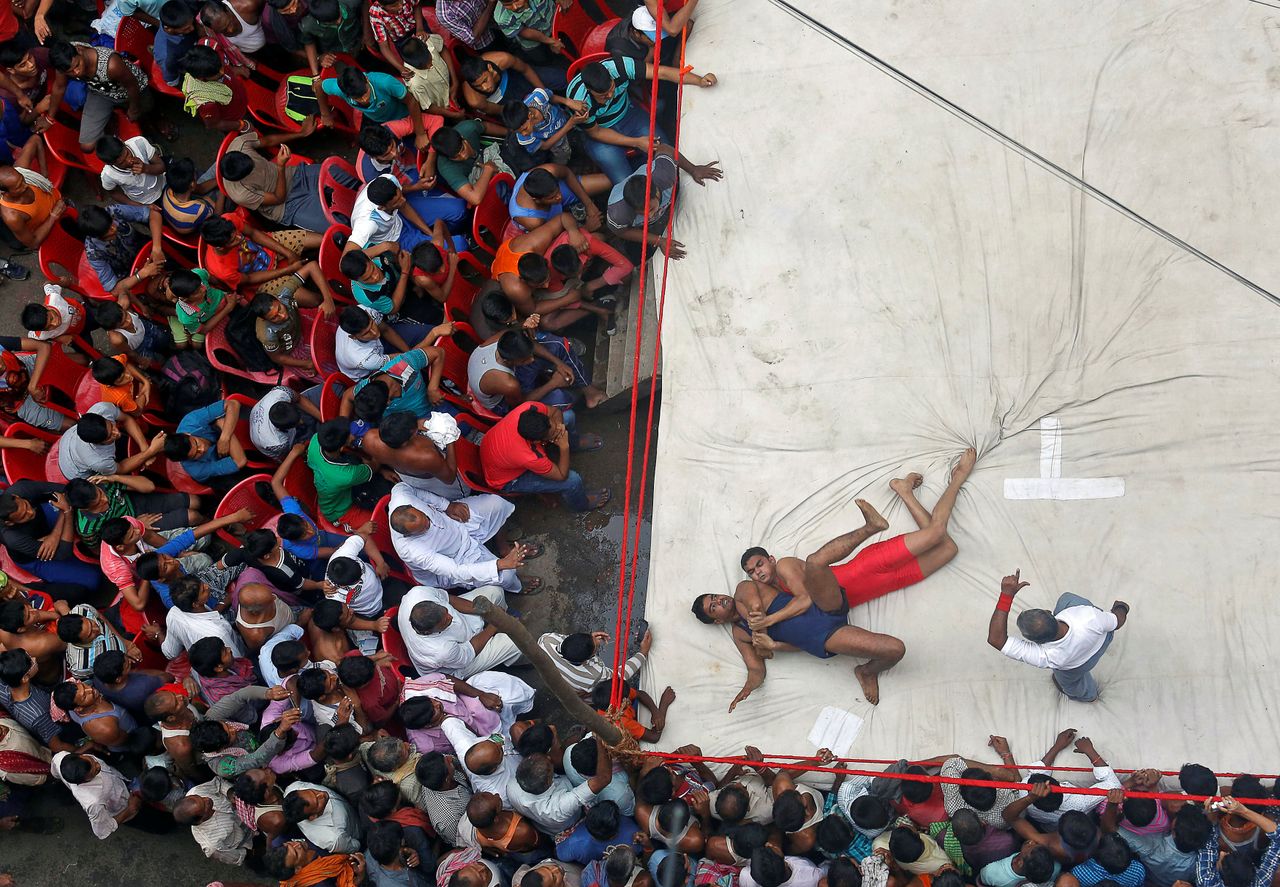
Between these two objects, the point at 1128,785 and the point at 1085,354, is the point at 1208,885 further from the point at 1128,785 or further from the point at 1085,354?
the point at 1085,354

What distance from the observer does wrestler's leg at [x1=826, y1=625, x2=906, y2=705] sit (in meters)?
4.39

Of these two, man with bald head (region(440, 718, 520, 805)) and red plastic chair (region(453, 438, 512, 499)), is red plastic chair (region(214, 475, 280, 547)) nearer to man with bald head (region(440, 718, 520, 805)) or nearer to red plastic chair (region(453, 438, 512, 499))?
red plastic chair (region(453, 438, 512, 499))

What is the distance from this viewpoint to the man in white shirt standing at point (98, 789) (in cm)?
459

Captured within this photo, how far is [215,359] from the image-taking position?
5.50 meters

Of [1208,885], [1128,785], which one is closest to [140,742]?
[1128,785]

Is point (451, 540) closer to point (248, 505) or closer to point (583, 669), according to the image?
point (583, 669)

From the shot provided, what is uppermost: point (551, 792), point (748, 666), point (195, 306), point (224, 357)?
point (195, 306)

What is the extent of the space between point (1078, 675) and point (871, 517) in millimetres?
1007

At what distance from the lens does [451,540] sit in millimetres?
5113

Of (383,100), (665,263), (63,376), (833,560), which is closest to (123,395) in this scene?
(63,376)

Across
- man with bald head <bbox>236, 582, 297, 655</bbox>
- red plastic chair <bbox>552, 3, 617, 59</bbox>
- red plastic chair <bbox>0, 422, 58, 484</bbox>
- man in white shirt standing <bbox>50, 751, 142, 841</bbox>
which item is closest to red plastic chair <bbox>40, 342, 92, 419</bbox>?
red plastic chair <bbox>0, 422, 58, 484</bbox>

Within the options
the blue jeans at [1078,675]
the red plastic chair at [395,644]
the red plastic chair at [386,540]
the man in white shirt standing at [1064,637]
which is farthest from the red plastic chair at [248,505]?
the blue jeans at [1078,675]

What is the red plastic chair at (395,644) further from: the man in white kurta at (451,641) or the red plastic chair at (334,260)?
the red plastic chair at (334,260)

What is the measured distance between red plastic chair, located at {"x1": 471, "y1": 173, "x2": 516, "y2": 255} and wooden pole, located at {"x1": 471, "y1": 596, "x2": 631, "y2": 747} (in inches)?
94.1
